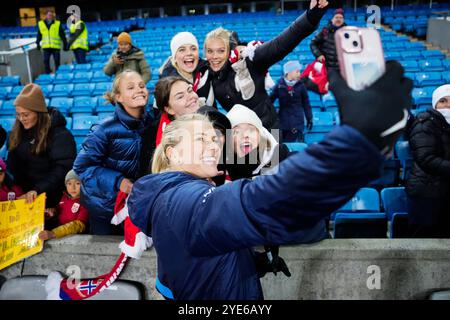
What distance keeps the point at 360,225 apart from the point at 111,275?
1.67m

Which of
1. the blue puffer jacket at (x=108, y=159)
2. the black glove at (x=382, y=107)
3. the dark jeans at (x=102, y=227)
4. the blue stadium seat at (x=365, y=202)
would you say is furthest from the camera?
the blue stadium seat at (x=365, y=202)

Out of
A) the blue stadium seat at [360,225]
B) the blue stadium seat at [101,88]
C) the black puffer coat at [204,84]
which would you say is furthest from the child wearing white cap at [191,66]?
the blue stadium seat at [101,88]

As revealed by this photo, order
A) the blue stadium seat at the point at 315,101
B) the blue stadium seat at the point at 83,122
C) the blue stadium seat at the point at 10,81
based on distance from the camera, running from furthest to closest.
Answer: the blue stadium seat at the point at 10,81 → the blue stadium seat at the point at 315,101 → the blue stadium seat at the point at 83,122

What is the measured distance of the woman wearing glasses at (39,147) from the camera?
2.53m

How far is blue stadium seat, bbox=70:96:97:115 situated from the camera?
6121 mm

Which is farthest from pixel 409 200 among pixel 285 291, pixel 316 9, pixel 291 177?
pixel 291 177

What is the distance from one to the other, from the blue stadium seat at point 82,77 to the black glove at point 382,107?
798cm

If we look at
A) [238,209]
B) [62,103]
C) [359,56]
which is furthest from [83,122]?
[359,56]

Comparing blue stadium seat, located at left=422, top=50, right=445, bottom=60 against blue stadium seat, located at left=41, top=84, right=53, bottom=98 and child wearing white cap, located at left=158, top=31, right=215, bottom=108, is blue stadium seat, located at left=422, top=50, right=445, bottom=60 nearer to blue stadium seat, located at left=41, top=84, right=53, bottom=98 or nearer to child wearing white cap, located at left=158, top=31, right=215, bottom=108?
child wearing white cap, located at left=158, top=31, right=215, bottom=108

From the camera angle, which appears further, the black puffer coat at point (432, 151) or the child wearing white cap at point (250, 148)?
the black puffer coat at point (432, 151)

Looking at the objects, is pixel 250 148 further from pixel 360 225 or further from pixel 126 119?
pixel 360 225

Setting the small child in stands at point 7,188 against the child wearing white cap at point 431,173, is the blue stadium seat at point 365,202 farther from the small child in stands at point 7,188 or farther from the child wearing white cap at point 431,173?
the small child in stands at point 7,188

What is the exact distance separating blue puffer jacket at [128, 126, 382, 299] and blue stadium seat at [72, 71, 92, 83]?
7470 millimetres

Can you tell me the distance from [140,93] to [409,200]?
1936 mm
